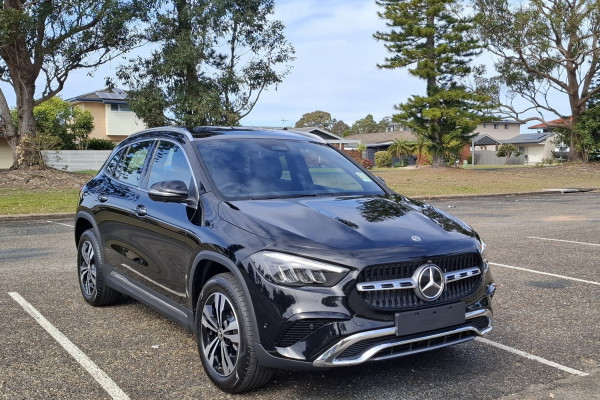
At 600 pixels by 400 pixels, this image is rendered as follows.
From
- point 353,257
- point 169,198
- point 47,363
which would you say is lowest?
point 47,363

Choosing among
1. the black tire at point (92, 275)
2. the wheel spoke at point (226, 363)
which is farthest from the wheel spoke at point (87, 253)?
the wheel spoke at point (226, 363)

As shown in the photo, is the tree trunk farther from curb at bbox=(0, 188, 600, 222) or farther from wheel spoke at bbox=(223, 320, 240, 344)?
wheel spoke at bbox=(223, 320, 240, 344)

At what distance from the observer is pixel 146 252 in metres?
4.83

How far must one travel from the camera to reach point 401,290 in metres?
3.55

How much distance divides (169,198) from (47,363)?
4.98 feet

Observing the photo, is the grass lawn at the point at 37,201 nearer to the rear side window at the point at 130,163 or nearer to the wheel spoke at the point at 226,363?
the rear side window at the point at 130,163

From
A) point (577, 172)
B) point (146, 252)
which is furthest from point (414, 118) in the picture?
point (146, 252)

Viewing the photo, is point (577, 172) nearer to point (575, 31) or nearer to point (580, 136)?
point (580, 136)

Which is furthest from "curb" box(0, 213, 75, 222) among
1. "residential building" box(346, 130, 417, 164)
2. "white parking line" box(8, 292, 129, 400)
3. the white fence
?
"residential building" box(346, 130, 417, 164)

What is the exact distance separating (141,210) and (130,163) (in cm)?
92

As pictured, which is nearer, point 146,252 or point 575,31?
point 146,252

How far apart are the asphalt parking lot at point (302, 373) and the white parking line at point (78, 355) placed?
0.01 metres

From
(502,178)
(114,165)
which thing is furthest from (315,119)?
(114,165)

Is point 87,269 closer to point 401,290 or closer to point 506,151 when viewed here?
point 401,290
